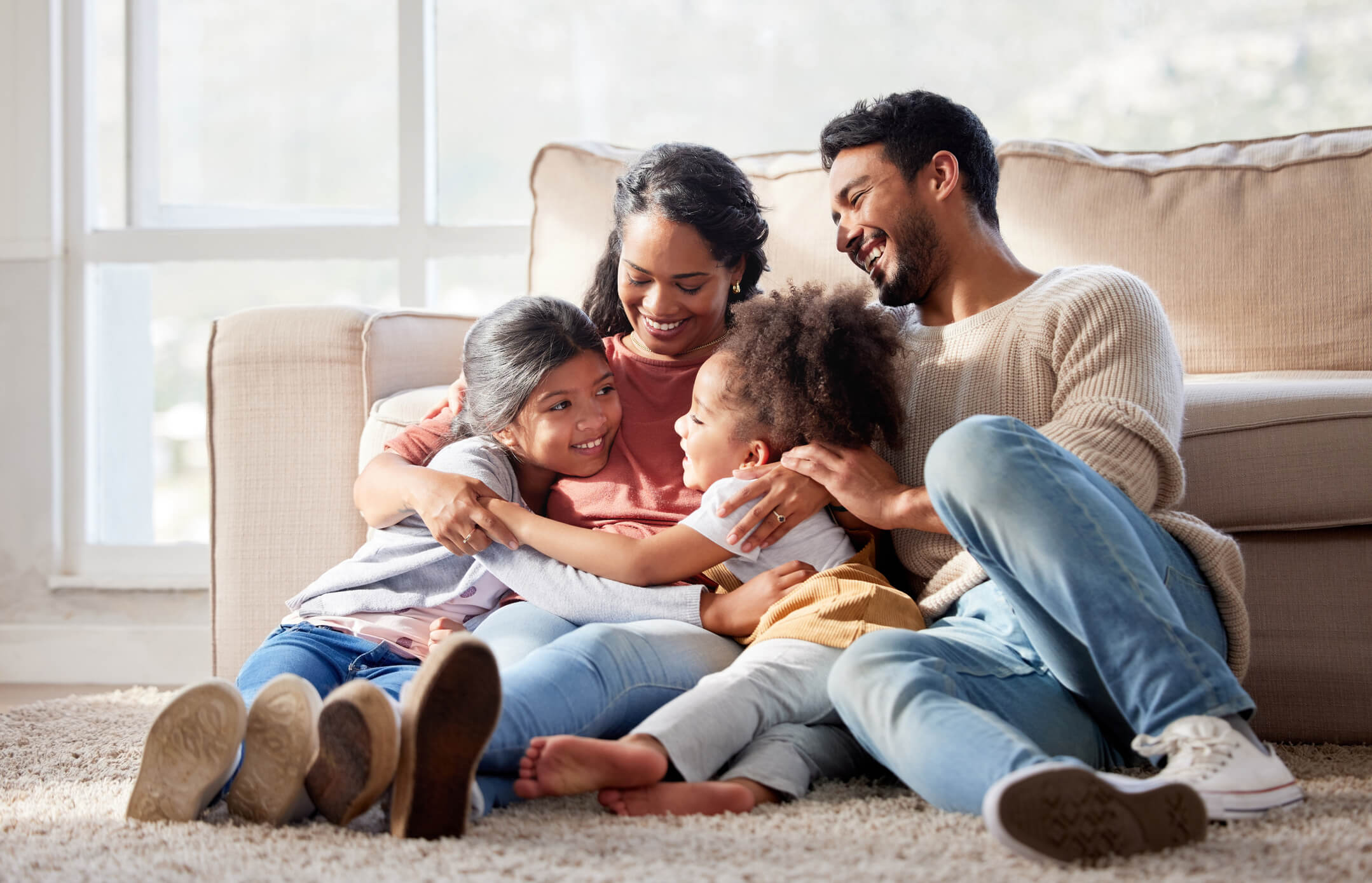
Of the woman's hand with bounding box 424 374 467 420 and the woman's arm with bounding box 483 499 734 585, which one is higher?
the woman's hand with bounding box 424 374 467 420

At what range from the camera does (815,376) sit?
3.91ft

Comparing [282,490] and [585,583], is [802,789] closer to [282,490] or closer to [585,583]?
[585,583]

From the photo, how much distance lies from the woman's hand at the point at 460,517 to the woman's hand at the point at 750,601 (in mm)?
245

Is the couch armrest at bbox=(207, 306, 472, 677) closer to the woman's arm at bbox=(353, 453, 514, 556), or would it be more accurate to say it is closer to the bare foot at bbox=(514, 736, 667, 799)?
the woman's arm at bbox=(353, 453, 514, 556)

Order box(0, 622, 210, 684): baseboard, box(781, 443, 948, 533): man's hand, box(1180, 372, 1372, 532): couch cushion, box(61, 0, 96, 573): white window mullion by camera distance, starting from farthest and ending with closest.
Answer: box(61, 0, 96, 573): white window mullion → box(0, 622, 210, 684): baseboard → box(1180, 372, 1372, 532): couch cushion → box(781, 443, 948, 533): man's hand

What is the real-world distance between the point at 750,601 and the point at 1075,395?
411 millimetres

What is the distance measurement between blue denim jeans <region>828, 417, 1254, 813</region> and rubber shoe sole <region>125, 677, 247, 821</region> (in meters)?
0.51

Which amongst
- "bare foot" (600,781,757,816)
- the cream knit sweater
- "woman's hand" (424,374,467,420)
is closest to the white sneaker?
the cream knit sweater

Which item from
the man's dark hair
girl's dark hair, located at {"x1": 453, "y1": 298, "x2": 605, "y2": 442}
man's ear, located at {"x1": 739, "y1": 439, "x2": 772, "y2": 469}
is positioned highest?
the man's dark hair

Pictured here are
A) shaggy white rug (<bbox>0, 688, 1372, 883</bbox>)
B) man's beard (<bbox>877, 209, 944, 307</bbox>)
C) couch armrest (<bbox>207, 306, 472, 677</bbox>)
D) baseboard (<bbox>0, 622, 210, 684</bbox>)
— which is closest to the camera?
shaggy white rug (<bbox>0, 688, 1372, 883</bbox>)

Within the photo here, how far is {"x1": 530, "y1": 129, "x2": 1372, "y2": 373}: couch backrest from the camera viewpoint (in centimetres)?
167

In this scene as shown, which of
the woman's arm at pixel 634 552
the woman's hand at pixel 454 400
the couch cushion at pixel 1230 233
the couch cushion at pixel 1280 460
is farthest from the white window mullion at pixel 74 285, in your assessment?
the couch cushion at pixel 1280 460

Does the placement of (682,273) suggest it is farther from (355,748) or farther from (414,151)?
(414,151)

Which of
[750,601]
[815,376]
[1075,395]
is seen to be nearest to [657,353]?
[815,376]
